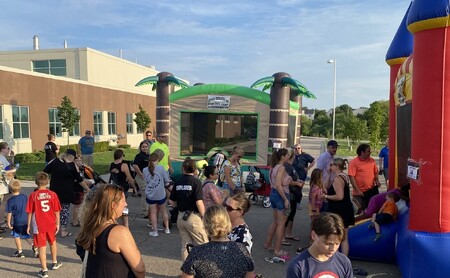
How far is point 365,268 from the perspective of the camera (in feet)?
16.1

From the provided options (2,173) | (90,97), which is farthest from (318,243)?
(90,97)

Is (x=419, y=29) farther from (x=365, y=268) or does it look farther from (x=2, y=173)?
(x=2, y=173)

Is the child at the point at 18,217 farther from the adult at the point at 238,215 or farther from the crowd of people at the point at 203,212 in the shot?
the adult at the point at 238,215

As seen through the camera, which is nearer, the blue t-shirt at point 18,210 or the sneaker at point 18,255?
the blue t-shirt at point 18,210

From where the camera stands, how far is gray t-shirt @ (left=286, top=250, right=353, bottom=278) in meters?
2.21

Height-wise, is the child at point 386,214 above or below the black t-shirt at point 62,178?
below

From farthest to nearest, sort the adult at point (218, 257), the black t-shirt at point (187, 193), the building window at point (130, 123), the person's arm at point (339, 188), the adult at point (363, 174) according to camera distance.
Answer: the building window at point (130, 123) < the adult at point (363, 174) < the person's arm at point (339, 188) < the black t-shirt at point (187, 193) < the adult at point (218, 257)

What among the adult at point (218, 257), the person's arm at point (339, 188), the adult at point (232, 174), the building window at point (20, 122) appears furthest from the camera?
the building window at point (20, 122)

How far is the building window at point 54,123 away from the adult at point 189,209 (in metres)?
19.6

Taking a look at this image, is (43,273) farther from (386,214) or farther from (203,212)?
(386,214)

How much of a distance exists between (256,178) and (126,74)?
30961 millimetres

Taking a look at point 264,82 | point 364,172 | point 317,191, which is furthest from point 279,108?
point 317,191

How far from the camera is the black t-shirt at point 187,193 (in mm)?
4275

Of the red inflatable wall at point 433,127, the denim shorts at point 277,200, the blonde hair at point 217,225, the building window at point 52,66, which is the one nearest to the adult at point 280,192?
the denim shorts at point 277,200
